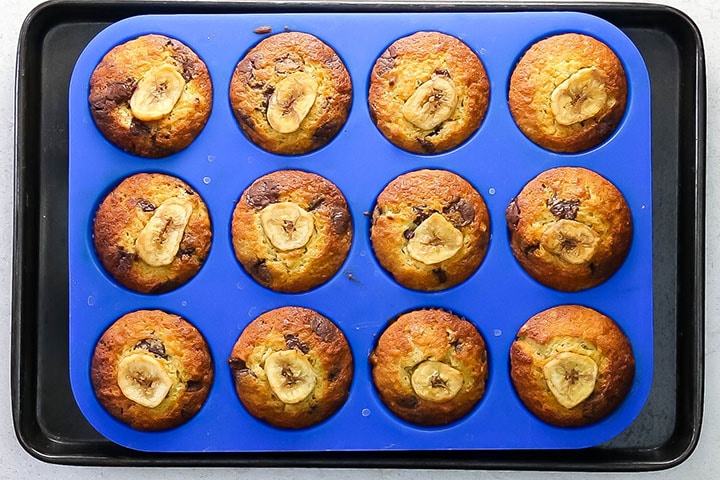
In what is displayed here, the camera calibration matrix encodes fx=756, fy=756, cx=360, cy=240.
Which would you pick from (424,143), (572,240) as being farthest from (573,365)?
(424,143)

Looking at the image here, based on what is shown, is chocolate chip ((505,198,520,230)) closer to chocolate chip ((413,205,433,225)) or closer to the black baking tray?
chocolate chip ((413,205,433,225))

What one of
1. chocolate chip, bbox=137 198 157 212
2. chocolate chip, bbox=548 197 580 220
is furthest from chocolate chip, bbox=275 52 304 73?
chocolate chip, bbox=548 197 580 220

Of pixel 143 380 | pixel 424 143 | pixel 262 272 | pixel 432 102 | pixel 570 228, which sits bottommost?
pixel 143 380

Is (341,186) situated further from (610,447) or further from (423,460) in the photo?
(610,447)

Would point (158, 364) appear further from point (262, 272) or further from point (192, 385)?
point (262, 272)

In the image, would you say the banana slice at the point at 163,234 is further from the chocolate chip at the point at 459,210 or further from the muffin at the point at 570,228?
the muffin at the point at 570,228

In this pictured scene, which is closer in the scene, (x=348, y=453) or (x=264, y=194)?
(x=264, y=194)

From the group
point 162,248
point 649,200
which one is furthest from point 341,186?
point 649,200
